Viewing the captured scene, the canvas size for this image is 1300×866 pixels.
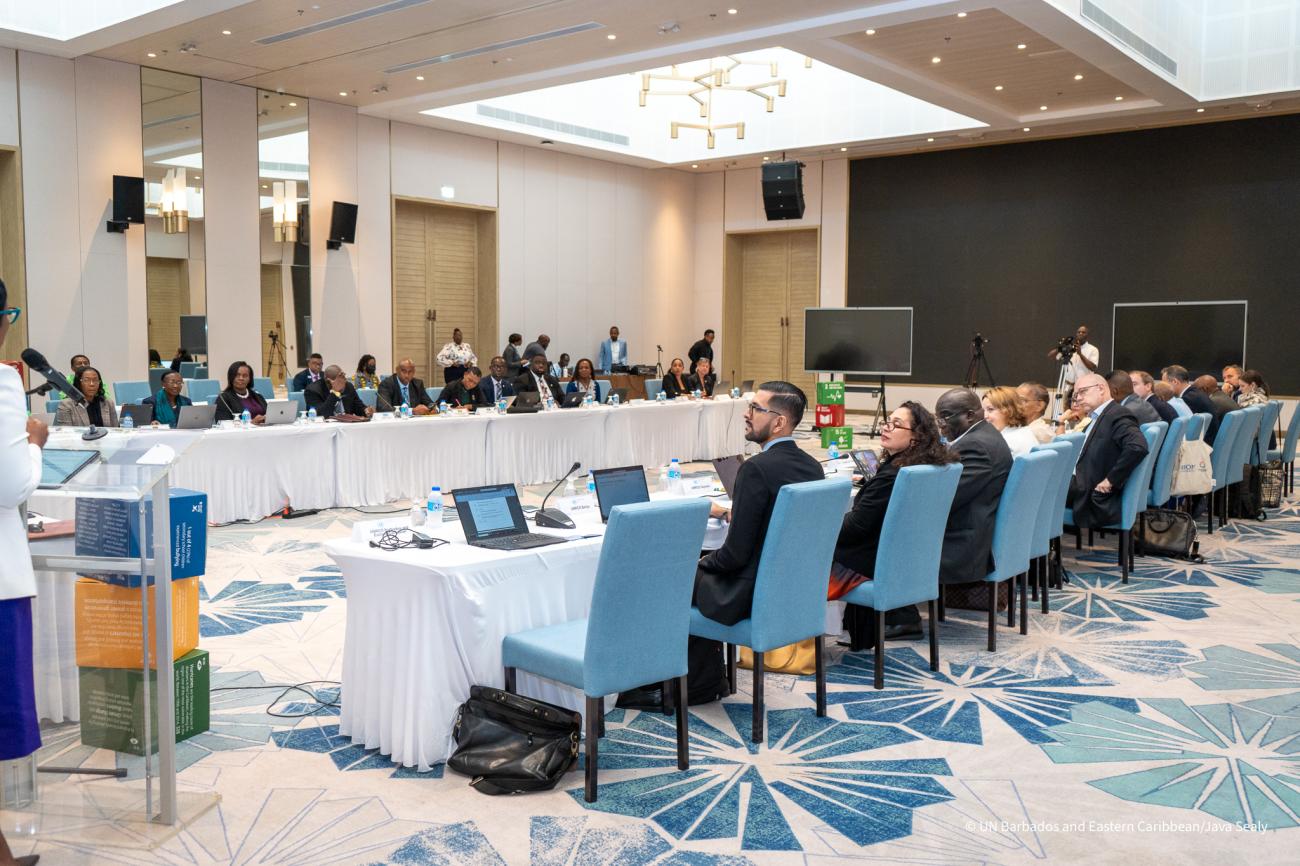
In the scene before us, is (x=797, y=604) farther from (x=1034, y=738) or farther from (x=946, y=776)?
(x=1034, y=738)

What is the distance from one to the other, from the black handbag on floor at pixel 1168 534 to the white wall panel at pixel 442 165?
1087cm

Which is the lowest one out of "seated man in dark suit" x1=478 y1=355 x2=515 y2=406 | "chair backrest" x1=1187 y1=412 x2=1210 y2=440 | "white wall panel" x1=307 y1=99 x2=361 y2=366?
"chair backrest" x1=1187 y1=412 x2=1210 y2=440

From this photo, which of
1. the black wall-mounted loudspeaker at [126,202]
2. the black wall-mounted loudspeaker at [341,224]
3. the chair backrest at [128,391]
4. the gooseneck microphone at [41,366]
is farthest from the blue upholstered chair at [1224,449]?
the black wall-mounted loudspeaker at [126,202]

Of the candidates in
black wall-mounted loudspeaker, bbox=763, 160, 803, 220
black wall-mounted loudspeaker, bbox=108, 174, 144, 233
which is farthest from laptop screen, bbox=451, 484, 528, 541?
black wall-mounted loudspeaker, bbox=763, 160, 803, 220

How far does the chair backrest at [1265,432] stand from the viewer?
9484mm

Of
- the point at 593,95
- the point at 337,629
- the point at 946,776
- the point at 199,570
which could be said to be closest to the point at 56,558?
the point at 199,570

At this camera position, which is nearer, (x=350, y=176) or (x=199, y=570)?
(x=199, y=570)

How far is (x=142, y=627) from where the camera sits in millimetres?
3137

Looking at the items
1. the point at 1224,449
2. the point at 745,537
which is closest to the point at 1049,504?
the point at 745,537

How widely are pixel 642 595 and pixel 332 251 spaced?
1183cm

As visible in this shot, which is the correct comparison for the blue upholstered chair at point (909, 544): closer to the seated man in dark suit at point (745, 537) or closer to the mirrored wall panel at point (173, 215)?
the seated man in dark suit at point (745, 537)

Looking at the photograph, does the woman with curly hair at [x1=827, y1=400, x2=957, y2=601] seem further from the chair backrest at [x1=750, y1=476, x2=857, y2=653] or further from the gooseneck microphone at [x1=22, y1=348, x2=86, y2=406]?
the gooseneck microphone at [x1=22, y1=348, x2=86, y2=406]

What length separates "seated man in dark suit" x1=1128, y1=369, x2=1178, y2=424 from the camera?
26.9 feet

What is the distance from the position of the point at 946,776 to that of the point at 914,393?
14.3m
